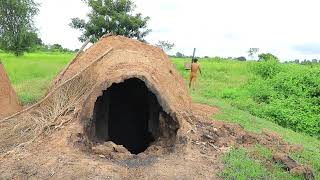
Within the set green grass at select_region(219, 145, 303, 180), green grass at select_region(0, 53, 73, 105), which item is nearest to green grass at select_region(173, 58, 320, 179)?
green grass at select_region(219, 145, 303, 180)

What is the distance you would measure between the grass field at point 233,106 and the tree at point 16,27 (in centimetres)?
690

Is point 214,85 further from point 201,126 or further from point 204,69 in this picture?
point 201,126

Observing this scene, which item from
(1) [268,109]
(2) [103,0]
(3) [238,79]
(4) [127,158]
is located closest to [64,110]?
(4) [127,158]

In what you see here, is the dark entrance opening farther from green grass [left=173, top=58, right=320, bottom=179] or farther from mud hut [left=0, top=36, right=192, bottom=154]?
green grass [left=173, top=58, right=320, bottom=179]

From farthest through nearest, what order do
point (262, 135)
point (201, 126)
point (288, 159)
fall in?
point (262, 135), point (201, 126), point (288, 159)

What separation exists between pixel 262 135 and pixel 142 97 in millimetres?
2767

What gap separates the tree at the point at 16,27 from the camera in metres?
32.9

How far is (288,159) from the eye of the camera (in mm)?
8156

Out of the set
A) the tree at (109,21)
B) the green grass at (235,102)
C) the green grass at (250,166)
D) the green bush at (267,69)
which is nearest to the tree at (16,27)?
the tree at (109,21)

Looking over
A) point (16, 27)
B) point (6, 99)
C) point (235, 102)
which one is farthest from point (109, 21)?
point (6, 99)

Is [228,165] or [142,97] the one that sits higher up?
[142,97]

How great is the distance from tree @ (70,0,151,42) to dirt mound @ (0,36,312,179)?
19516 mm

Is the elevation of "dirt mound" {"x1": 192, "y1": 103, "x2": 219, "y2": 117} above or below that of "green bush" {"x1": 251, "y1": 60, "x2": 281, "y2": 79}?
below

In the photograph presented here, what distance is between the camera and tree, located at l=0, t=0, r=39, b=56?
32.9m
